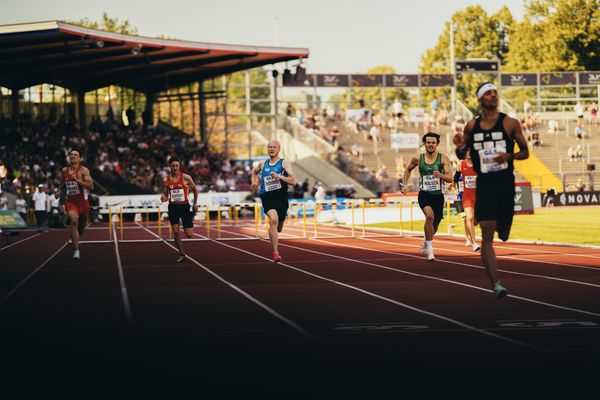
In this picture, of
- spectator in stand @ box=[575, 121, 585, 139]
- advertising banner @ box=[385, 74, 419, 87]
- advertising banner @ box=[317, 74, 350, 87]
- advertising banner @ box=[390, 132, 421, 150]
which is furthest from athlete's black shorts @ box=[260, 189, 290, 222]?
advertising banner @ box=[385, 74, 419, 87]

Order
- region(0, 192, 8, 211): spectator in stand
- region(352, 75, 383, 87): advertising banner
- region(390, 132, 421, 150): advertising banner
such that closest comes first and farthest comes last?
region(0, 192, 8, 211): spectator in stand, region(390, 132, 421, 150): advertising banner, region(352, 75, 383, 87): advertising banner

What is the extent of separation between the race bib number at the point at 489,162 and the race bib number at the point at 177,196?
1059cm

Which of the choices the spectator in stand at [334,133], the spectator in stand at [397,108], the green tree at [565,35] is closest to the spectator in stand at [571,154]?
the spectator in stand at [397,108]

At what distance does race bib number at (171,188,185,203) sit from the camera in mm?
21438

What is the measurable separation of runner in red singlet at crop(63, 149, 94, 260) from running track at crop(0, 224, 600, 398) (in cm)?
118

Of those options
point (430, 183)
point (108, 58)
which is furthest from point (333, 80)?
point (430, 183)

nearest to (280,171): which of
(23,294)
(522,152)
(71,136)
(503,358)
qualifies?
(23,294)

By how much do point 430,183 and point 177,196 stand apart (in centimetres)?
497

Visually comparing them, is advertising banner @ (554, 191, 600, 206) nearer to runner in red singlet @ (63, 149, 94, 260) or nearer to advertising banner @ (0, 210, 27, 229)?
advertising banner @ (0, 210, 27, 229)

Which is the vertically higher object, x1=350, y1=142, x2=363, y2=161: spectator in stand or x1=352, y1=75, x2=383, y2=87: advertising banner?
x1=352, y1=75, x2=383, y2=87: advertising banner

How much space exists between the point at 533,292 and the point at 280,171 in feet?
22.9

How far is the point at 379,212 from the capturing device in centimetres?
4181

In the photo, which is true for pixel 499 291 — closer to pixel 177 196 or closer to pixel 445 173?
pixel 445 173

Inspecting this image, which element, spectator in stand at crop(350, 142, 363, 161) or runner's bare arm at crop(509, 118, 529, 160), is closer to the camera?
runner's bare arm at crop(509, 118, 529, 160)
